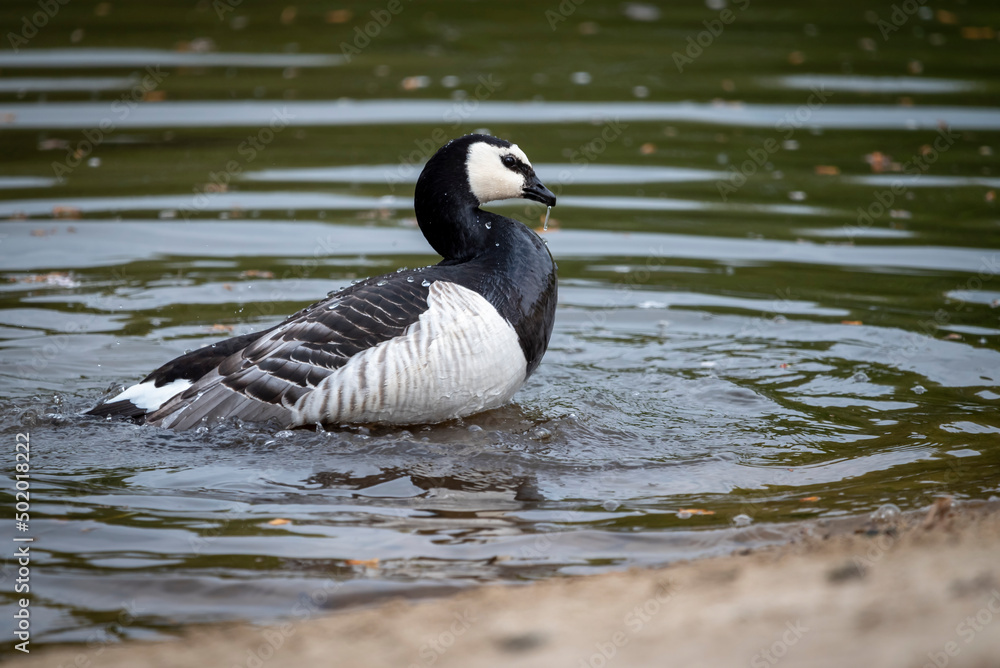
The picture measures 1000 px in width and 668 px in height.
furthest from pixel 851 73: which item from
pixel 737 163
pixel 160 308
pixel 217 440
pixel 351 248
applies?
pixel 217 440

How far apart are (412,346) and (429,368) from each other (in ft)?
0.58

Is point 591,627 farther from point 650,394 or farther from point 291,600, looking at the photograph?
point 650,394

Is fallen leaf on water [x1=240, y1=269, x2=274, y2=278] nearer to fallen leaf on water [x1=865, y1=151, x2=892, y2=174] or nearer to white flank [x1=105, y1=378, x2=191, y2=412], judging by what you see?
white flank [x1=105, y1=378, x2=191, y2=412]

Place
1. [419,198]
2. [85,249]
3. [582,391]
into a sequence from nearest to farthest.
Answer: [419,198] → [582,391] → [85,249]

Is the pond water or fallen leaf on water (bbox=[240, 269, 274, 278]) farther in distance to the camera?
fallen leaf on water (bbox=[240, 269, 274, 278])

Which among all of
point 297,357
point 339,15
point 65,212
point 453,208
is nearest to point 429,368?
point 297,357

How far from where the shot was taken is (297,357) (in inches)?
264

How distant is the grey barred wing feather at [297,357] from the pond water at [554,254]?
0.16m

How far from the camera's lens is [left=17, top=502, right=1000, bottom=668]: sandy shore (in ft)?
13.5

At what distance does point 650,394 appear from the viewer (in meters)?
7.79

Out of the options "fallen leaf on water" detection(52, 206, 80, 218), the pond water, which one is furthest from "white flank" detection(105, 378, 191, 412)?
"fallen leaf on water" detection(52, 206, 80, 218)

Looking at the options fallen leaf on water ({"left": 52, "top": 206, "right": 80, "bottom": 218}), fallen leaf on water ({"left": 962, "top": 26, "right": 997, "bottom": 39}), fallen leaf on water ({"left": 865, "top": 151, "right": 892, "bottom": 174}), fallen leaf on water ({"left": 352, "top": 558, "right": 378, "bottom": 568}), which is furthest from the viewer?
fallen leaf on water ({"left": 962, "top": 26, "right": 997, "bottom": 39})

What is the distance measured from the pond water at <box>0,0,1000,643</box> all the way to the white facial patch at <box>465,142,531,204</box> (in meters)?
1.55

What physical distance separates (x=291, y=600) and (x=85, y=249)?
6761 mm
